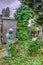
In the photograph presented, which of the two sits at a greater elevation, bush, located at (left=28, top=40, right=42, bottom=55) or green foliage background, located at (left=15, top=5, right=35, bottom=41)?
green foliage background, located at (left=15, top=5, right=35, bottom=41)

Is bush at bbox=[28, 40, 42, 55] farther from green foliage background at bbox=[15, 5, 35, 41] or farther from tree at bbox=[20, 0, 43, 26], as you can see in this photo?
tree at bbox=[20, 0, 43, 26]

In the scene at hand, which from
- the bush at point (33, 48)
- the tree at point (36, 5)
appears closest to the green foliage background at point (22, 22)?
the bush at point (33, 48)

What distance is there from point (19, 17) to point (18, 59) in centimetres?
84

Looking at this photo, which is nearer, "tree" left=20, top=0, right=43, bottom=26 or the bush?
the bush

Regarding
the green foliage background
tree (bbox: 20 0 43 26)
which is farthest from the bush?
tree (bbox: 20 0 43 26)

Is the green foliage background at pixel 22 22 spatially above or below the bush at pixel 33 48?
above

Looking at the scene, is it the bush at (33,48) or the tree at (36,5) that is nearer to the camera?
the bush at (33,48)

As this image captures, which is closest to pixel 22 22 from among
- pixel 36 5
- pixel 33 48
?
pixel 33 48

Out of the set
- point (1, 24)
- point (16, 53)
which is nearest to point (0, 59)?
point (16, 53)

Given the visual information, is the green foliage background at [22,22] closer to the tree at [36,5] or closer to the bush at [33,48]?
the bush at [33,48]

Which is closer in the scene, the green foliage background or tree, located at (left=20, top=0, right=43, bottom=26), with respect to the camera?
the green foliage background

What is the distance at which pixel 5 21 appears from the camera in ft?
32.4

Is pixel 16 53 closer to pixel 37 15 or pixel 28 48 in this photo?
pixel 28 48

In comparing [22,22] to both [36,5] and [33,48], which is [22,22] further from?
[36,5]
